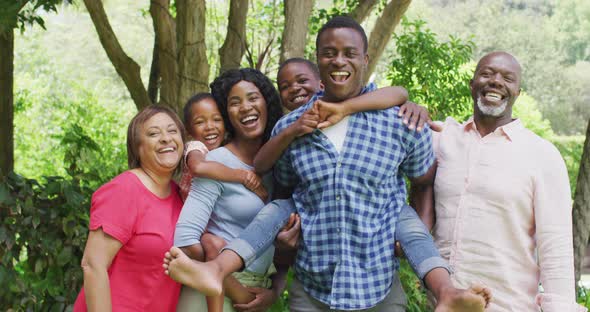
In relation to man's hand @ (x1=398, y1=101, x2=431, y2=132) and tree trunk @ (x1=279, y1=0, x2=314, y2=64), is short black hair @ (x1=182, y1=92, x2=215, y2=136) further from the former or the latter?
tree trunk @ (x1=279, y1=0, x2=314, y2=64)

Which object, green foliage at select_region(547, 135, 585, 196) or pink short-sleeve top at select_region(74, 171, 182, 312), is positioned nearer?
pink short-sleeve top at select_region(74, 171, 182, 312)

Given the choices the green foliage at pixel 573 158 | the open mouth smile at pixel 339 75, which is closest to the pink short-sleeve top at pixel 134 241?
the open mouth smile at pixel 339 75

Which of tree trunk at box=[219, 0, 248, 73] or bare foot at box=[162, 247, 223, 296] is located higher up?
tree trunk at box=[219, 0, 248, 73]

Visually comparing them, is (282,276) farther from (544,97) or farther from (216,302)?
(544,97)

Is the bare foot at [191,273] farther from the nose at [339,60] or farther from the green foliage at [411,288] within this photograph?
the green foliage at [411,288]

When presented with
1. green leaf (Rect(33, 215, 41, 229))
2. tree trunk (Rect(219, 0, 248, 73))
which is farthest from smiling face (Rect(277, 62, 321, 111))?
tree trunk (Rect(219, 0, 248, 73))

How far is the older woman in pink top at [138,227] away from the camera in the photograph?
9.02 ft

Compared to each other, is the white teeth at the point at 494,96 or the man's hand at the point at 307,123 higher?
the white teeth at the point at 494,96

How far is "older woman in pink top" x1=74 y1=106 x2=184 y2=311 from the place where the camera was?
2.75m

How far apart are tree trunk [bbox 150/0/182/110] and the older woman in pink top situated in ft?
8.27

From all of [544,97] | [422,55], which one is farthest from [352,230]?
[544,97]

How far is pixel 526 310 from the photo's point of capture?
2.81 metres

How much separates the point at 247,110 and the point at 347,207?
67 centimetres

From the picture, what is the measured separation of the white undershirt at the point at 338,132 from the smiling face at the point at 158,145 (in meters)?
0.65
